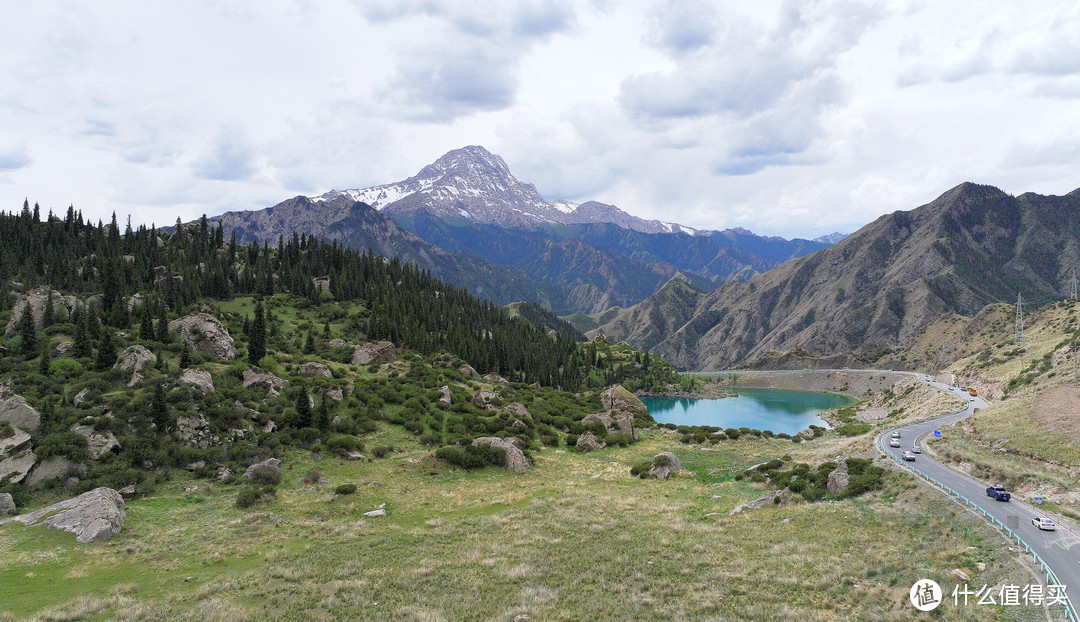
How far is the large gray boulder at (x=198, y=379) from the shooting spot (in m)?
48.0

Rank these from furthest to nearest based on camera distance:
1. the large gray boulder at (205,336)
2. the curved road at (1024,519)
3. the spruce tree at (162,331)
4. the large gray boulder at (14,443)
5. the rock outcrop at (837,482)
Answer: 1. the large gray boulder at (205,336)
2. the spruce tree at (162,331)
3. the rock outcrop at (837,482)
4. the large gray boulder at (14,443)
5. the curved road at (1024,519)

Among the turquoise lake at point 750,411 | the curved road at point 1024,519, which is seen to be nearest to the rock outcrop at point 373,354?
the curved road at point 1024,519

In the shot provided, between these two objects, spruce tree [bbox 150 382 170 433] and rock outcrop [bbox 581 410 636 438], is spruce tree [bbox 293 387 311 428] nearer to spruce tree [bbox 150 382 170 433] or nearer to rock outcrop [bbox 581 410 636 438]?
spruce tree [bbox 150 382 170 433]

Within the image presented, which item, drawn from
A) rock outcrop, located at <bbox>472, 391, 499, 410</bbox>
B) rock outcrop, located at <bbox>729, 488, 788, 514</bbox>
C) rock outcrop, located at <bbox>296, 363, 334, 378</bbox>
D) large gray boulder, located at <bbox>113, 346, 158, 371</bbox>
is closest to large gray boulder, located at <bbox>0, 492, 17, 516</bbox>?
large gray boulder, located at <bbox>113, 346, 158, 371</bbox>

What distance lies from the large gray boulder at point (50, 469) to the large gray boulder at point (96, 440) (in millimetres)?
1619

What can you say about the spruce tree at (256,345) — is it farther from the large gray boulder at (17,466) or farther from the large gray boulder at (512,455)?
the large gray boulder at (512,455)

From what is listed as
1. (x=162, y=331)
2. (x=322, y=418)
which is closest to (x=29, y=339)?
(x=162, y=331)

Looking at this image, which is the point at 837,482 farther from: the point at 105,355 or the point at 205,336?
the point at 205,336

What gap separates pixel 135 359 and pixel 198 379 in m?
8.34

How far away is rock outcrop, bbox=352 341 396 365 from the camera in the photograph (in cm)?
Answer: 8475

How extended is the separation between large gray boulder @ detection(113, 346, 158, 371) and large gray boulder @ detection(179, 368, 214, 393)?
185 inches

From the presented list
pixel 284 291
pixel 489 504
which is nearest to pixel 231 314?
pixel 284 291

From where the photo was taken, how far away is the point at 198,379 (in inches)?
1937

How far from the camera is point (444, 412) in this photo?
217ft
